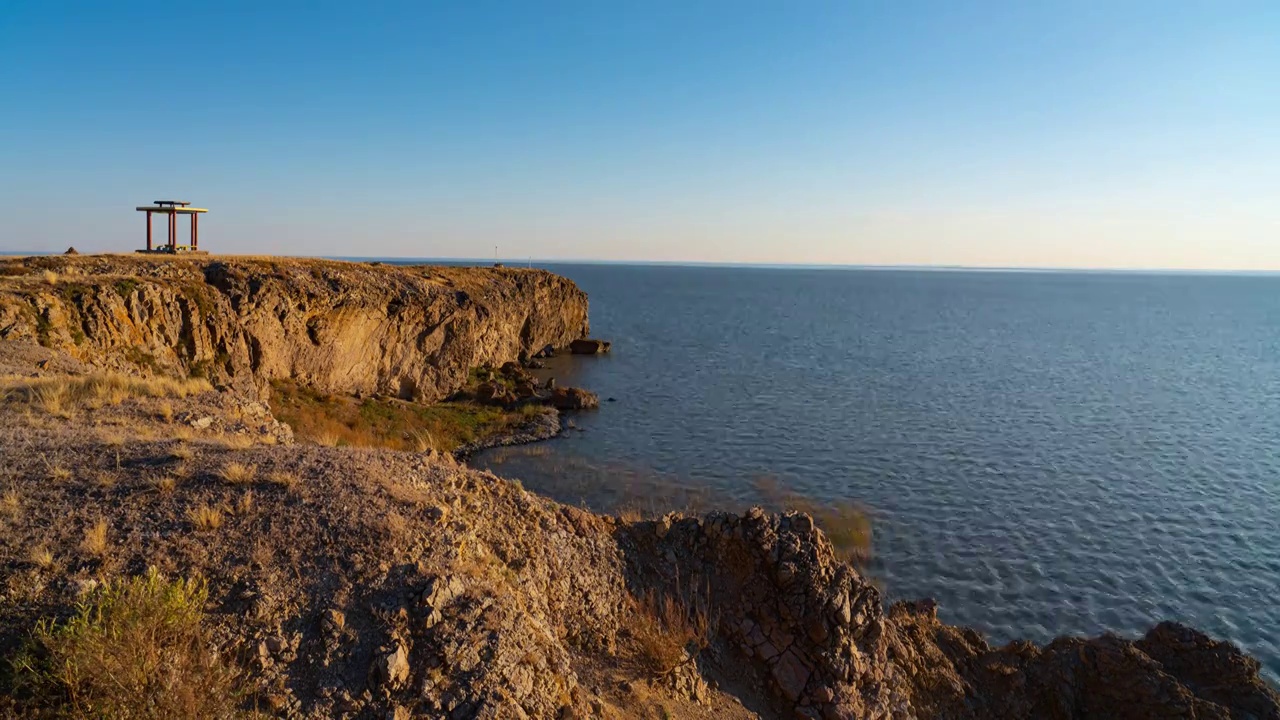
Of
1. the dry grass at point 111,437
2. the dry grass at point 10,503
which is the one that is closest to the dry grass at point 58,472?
the dry grass at point 10,503

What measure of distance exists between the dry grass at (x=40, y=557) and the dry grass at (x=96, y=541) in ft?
0.98

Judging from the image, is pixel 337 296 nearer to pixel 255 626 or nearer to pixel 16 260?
pixel 16 260

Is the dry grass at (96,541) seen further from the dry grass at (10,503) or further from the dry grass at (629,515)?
the dry grass at (629,515)

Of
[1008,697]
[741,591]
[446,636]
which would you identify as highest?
[446,636]

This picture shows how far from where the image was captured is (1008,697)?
11570mm

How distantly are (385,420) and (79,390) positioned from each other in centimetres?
1656

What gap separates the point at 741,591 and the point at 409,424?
74.1 feet

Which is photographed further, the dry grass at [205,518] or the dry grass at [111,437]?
the dry grass at [111,437]

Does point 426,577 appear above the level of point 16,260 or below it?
below

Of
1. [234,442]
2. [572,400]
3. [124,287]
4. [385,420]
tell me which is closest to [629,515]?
[234,442]

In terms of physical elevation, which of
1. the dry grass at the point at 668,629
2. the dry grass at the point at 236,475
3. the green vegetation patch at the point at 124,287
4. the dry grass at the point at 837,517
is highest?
the green vegetation patch at the point at 124,287

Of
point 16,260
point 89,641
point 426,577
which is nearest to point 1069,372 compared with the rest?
point 426,577

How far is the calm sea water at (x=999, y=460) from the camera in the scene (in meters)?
18.4

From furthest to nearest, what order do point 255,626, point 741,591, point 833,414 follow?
point 833,414 → point 741,591 → point 255,626
